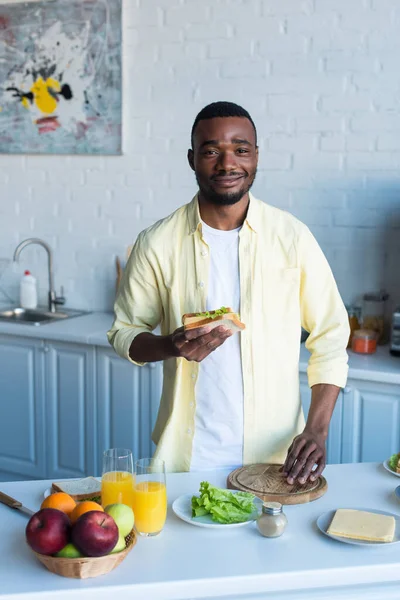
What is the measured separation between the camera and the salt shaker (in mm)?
1486

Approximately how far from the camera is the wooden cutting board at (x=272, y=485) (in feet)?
5.50

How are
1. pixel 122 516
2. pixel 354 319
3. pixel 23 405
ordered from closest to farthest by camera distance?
pixel 122 516 < pixel 354 319 < pixel 23 405

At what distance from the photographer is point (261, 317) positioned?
1.95 metres

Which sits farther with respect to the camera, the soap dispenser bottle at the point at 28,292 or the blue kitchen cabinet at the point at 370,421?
the soap dispenser bottle at the point at 28,292

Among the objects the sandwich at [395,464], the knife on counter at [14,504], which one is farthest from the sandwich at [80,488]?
the sandwich at [395,464]

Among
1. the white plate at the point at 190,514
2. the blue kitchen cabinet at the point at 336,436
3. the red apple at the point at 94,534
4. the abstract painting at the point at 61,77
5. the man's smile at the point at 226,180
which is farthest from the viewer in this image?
the abstract painting at the point at 61,77

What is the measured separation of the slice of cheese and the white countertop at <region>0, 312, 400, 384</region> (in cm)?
138

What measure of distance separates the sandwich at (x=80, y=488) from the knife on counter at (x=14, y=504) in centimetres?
9

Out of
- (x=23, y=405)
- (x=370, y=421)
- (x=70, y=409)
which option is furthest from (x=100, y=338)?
(x=370, y=421)

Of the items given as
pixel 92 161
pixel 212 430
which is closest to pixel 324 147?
pixel 92 161

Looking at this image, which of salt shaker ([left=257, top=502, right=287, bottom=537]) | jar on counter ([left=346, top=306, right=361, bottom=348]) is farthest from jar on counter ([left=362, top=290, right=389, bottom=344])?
salt shaker ([left=257, top=502, right=287, bottom=537])

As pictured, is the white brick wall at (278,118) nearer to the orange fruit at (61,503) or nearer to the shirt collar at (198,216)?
the shirt collar at (198,216)

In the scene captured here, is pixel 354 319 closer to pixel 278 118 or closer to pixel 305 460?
pixel 278 118

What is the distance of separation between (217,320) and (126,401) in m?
1.76
